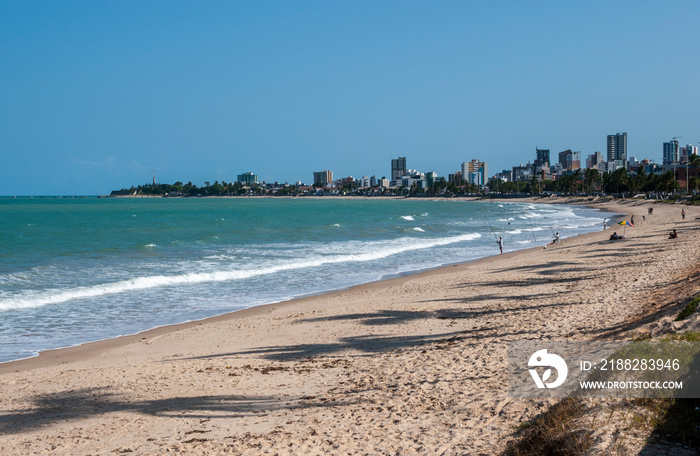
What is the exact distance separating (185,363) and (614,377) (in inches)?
309

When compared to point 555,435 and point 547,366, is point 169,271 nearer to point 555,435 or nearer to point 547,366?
point 547,366

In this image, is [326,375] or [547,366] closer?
[547,366]

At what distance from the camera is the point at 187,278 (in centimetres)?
2383

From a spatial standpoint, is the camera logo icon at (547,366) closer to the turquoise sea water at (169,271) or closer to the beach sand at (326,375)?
the beach sand at (326,375)

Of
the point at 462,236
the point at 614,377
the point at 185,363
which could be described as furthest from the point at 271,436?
the point at 462,236

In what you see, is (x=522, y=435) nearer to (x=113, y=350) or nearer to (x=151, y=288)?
(x=113, y=350)

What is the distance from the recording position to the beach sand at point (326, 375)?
682 cm

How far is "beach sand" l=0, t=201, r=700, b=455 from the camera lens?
22.4ft

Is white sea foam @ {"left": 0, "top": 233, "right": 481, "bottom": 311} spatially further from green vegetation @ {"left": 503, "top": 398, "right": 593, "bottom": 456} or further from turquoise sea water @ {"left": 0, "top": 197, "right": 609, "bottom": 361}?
green vegetation @ {"left": 503, "top": 398, "right": 593, "bottom": 456}

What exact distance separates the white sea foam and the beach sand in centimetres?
663

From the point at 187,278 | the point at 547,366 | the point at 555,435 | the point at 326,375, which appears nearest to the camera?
the point at 555,435

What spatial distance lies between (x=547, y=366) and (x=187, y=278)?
18.3m

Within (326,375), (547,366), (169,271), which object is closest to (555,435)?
(547,366)

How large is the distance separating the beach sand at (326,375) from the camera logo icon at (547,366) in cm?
48
